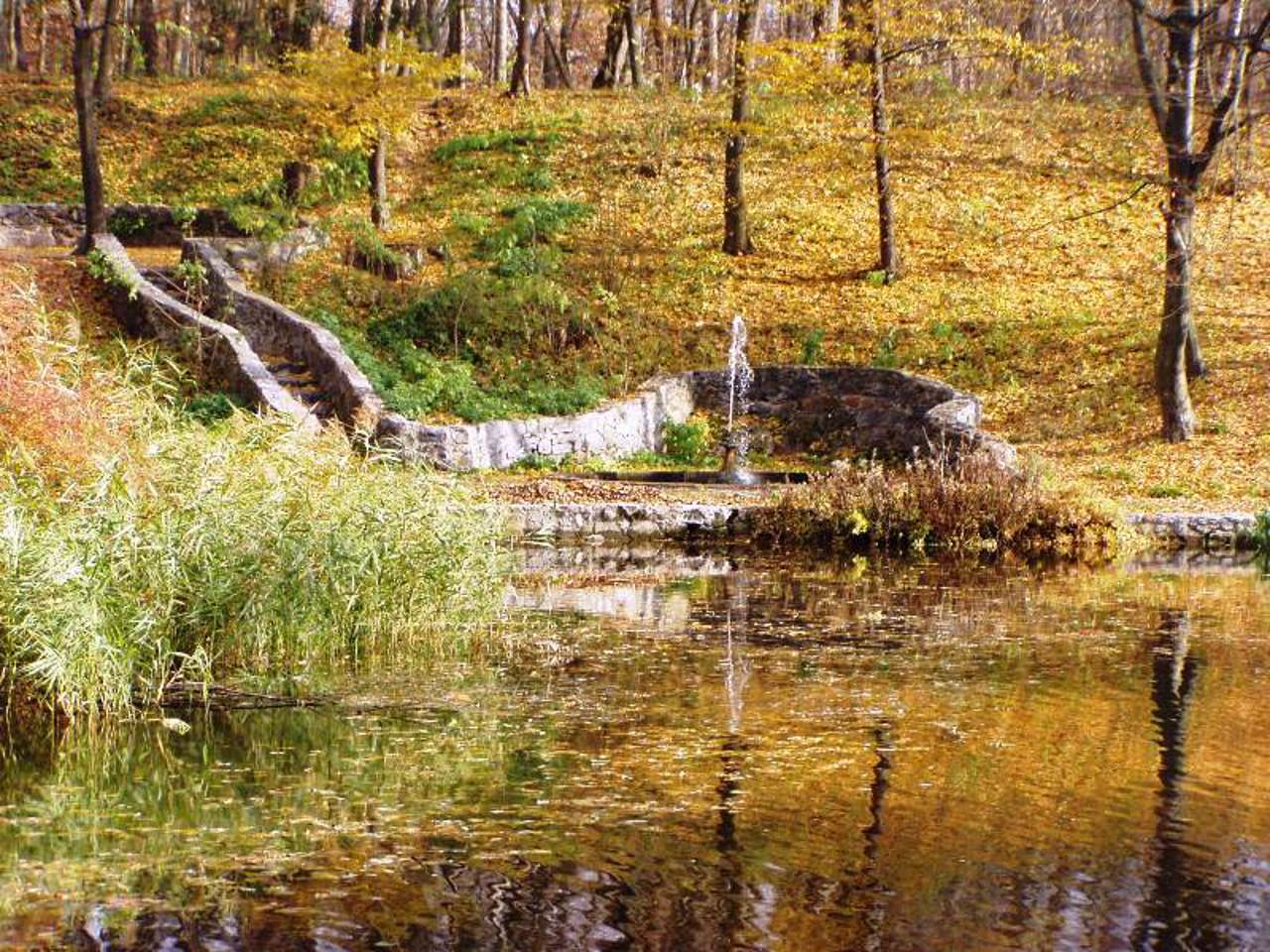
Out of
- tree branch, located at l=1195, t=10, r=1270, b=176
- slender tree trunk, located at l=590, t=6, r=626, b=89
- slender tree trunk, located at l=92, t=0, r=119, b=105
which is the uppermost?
slender tree trunk, located at l=590, t=6, r=626, b=89

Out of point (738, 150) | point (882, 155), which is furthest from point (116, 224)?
point (882, 155)

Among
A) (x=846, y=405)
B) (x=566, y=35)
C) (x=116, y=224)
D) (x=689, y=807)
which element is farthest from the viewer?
(x=566, y=35)

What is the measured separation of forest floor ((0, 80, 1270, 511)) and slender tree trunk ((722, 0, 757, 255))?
422mm

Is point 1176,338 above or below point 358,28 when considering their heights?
below

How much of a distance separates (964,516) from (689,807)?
31.1ft

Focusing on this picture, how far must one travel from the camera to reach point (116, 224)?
24984 mm

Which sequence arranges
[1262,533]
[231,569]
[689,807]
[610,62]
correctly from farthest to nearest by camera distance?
1. [610,62]
2. [1262,533]
3. [231,569]
4. [689,807]

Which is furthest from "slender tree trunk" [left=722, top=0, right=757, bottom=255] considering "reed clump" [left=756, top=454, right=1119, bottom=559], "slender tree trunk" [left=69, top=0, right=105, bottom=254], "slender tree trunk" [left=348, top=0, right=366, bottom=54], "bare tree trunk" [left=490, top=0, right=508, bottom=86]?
"bare tree trunk" [left=490, top=0, right=508, bottom=86]

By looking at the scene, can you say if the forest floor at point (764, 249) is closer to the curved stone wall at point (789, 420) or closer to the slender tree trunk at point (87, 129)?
the curved stone wall at point (789, 420)

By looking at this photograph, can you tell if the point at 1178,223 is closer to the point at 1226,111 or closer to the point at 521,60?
the point at 1226,111

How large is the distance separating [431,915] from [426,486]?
16.8 ft

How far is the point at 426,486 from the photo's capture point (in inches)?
376

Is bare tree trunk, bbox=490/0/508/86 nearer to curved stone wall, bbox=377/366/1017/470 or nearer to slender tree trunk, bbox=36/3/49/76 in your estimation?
slender tree trunk, bbox=36/3/49/76

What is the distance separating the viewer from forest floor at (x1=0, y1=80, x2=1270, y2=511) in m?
21.2
